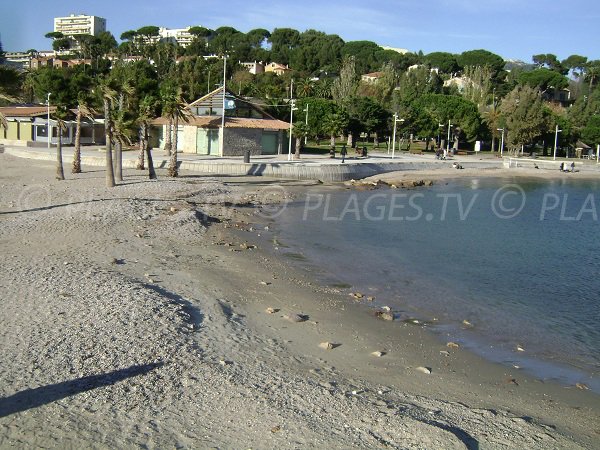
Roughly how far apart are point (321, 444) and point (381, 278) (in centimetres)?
1177

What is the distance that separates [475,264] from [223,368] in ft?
48.7

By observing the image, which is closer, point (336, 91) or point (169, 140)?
point (169, 140)

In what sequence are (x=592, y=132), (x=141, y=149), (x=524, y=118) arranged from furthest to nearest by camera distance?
(x=592, y=132) < (x=524, y=118) < (x=141, y=149)

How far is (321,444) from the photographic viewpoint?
25.1ft

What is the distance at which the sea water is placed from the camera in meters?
14.1

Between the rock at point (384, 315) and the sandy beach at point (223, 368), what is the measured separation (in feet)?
1.25

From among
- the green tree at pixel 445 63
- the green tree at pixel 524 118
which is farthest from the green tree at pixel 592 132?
the green tree at pixel 445 63

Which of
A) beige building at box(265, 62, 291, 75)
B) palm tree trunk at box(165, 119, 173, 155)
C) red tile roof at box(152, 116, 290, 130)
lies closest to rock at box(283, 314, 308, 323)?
palm tree trunk at box(165, 119, 173, 155)

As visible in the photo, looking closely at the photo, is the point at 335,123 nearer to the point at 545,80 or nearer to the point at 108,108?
the point at 108,108

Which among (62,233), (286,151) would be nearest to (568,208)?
(286,151)

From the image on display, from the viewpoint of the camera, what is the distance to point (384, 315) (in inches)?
585

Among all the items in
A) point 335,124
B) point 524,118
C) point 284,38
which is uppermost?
point 284,38

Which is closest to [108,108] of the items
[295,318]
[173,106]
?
[173,106]

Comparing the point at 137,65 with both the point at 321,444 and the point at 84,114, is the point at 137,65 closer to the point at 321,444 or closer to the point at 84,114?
the point at 84,114
